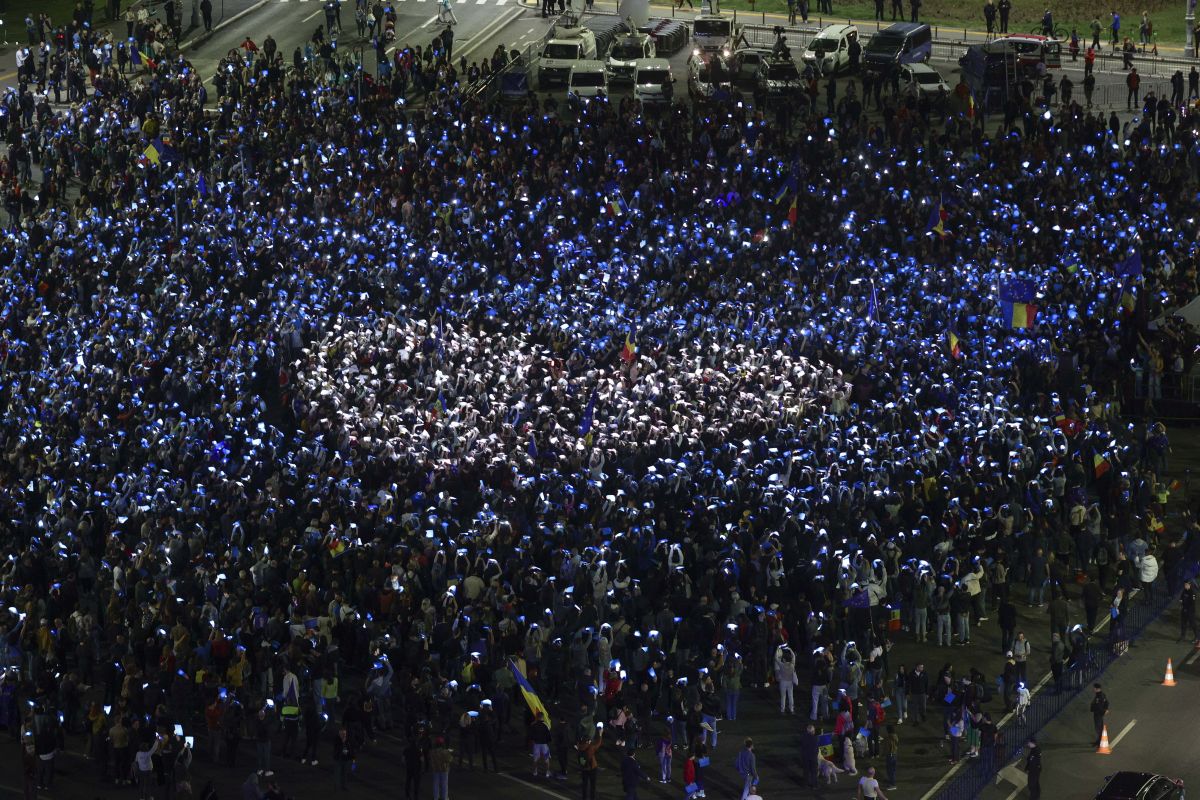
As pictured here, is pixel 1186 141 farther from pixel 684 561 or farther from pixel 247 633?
pixel 247 633

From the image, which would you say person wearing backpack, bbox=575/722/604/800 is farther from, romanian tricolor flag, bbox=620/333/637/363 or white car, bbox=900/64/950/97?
white car, bbox=900/64/950/97

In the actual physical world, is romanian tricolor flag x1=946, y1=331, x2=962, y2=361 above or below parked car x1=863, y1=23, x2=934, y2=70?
below

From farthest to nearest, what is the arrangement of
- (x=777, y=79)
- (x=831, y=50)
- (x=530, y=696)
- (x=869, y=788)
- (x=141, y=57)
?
1. (x=141, y=57)
2. (x=831, y=50)
3. (x=777, y=79)
4. (x=530, y=696)
5. (x=869, y=788)

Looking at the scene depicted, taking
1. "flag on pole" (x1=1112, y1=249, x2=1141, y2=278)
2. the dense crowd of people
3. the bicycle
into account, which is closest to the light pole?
the bicycle

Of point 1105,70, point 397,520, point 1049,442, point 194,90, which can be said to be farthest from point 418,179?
→ point 1105,70

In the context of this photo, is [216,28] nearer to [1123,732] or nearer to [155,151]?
[155,151]

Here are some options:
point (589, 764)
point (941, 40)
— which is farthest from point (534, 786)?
point (941, 40)
